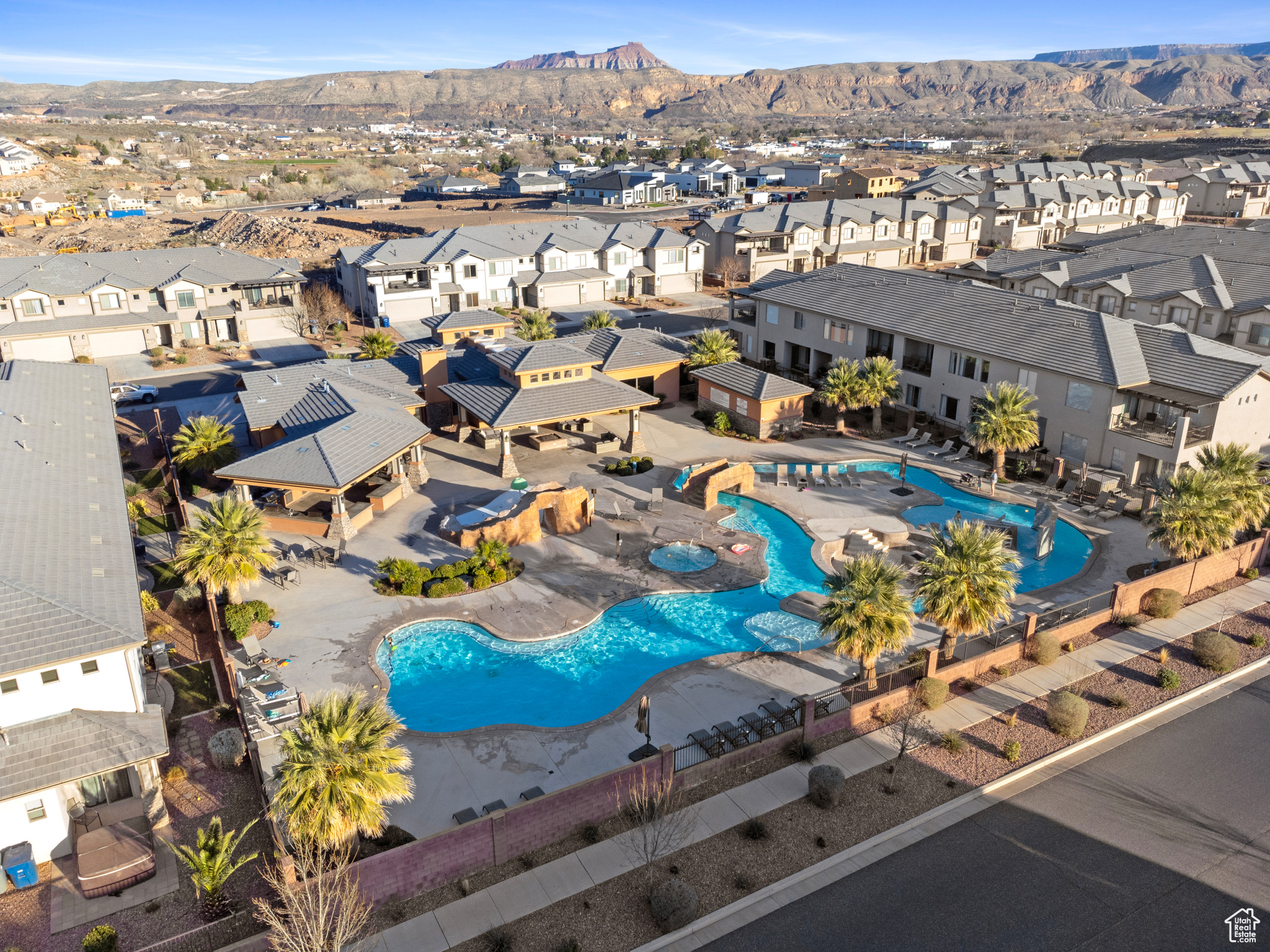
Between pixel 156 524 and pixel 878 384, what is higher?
pixel 878 384

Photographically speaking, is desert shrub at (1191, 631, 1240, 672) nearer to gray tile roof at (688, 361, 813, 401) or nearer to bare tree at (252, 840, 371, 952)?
gray tile roof at (688, 361, 813, 401)

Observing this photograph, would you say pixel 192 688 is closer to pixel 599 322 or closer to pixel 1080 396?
pixel 599 322

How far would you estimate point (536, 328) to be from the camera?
54.8 meters

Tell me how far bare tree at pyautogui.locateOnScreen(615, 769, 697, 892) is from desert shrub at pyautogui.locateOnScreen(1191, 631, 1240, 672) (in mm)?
17345

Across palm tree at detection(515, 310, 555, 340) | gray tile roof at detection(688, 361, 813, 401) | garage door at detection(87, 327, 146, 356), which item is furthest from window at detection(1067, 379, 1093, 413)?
garage door at detection(87, 327, 146, 356)

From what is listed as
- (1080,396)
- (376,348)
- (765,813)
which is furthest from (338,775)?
(376,348)

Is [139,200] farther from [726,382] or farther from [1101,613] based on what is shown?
[1101,613]

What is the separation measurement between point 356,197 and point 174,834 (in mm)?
138878

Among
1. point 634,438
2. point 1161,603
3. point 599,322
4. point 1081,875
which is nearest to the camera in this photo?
point 1081,875

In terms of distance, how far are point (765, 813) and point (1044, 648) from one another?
1157 cm

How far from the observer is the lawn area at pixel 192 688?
2433 cm

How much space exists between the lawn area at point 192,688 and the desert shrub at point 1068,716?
932 inches

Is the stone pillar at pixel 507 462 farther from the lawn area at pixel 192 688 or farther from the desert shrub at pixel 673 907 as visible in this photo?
the desert shrub at pixel 673 907

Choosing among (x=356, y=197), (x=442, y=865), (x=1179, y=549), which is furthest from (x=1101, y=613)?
(x=356, y=197)
